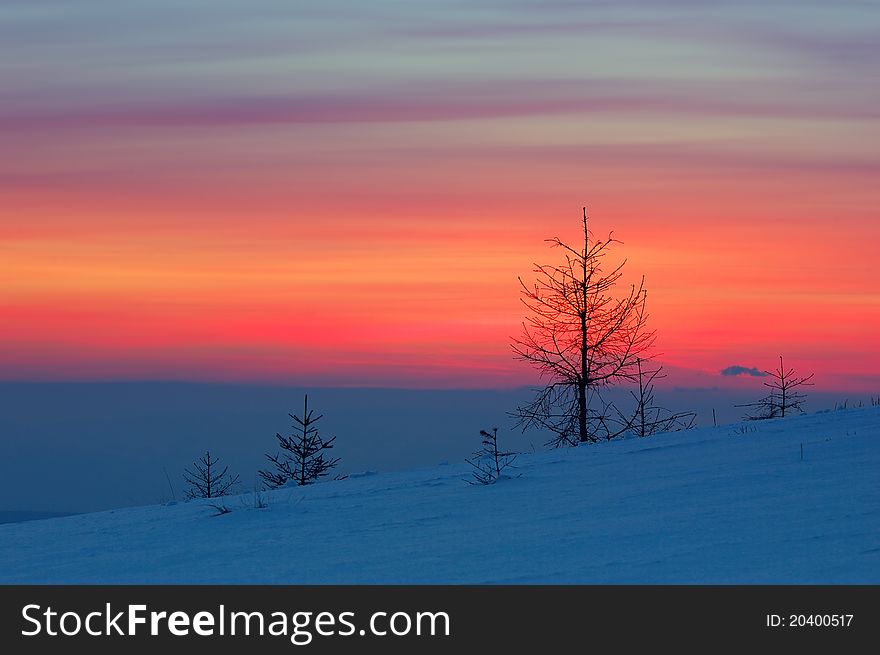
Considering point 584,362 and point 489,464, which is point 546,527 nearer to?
point 489,464

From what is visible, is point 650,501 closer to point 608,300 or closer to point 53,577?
point 53,577

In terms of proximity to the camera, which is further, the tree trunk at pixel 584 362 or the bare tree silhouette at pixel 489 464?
the tree trunk at pixel 584 362

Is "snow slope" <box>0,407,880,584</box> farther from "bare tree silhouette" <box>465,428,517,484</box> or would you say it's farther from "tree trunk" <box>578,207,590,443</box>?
"tree trunk" <box>578,207,590,443</box>

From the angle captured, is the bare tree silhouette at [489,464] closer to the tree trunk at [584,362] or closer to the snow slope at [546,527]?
the snow slope at [546,527]

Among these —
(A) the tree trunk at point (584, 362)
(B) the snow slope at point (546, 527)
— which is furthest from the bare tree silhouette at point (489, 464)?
(A) the tree trunk at point (584, 362)

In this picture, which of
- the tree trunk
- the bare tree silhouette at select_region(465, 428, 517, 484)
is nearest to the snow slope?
the bare tree silhouette at select_region(465, 428, 517, 484)

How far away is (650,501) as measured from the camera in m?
9.72

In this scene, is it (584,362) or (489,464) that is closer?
(489,464)

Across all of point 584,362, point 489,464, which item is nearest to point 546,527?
point 489,464

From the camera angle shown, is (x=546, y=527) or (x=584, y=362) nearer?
(x=546, y=527)

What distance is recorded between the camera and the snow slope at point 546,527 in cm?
749

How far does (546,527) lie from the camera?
898 centimetres

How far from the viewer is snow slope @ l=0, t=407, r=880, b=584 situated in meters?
7.49

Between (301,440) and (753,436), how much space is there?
79.9 feet
